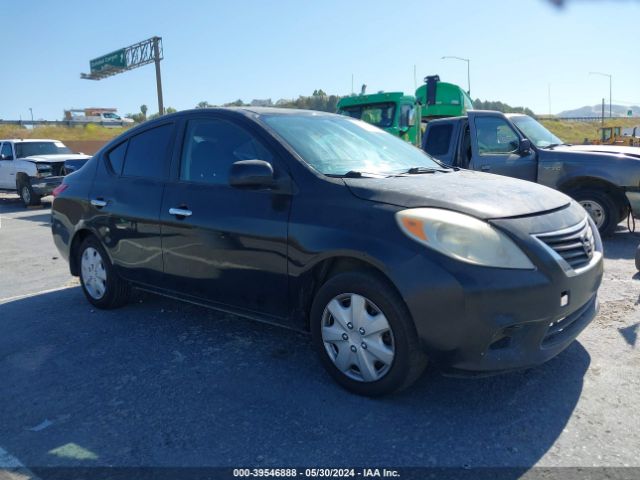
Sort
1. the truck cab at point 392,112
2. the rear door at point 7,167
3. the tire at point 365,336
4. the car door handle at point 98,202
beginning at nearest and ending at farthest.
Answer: the tire at point 365,336 < the car door handle at point 98,202 < the truck cab at point 392,112 < the rear door at point 7,167

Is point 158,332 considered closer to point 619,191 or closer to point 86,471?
point 86,471

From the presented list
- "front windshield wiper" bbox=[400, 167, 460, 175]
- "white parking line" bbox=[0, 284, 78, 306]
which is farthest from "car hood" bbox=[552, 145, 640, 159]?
"white parking line" bbox=[0, 284, 78, 306]

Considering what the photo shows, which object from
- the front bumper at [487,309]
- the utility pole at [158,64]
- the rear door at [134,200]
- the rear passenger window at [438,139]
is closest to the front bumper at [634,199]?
the rear passenger window at [438,139]

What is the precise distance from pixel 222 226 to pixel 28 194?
1333cm

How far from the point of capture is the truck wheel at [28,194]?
1489 cm

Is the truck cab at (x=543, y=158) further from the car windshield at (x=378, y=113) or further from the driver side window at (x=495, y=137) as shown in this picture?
the car windshield at (x=378, y=113)

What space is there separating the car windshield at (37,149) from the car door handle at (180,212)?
14.1 metres

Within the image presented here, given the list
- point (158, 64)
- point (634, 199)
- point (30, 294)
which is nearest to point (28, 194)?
point (30, 294)

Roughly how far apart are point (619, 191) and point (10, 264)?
8.35 metres

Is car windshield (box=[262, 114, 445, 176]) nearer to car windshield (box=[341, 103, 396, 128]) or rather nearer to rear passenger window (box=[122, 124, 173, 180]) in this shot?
rear passenger window (box=[122, 124, 173, 180])

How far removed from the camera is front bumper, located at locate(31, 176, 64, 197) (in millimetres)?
14844

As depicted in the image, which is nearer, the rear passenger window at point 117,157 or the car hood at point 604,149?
the rear passenger window at point 117,157

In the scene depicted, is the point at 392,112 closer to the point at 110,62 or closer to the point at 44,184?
the point at 44,184

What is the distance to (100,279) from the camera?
5062 millimetres
